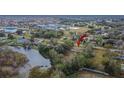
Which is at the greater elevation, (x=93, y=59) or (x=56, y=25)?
(x=56, y=25)

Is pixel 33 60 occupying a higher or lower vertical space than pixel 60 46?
lower
